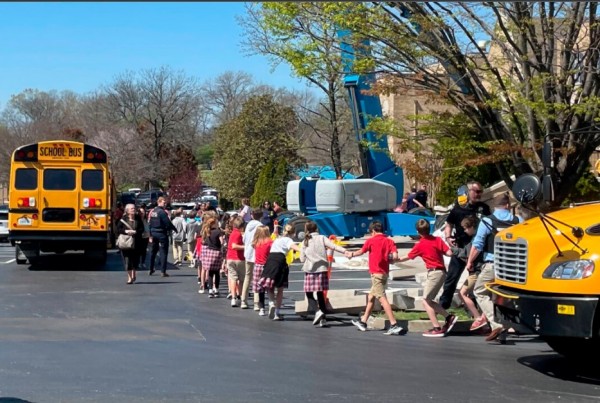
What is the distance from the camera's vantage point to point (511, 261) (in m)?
9.42

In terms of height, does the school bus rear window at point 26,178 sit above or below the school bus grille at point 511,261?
above

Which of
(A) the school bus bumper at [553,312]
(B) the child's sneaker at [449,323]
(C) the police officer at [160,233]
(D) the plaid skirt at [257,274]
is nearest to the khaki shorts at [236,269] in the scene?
(D) the plaid skirt at [257,274]

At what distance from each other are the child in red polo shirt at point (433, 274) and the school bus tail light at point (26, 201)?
488 inches

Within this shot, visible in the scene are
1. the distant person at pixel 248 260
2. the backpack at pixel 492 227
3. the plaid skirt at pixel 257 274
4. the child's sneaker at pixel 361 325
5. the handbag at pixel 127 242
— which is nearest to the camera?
the backpack at pixel 492 227

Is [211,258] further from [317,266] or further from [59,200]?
[59,200]

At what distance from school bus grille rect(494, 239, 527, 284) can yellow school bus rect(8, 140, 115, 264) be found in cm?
1395

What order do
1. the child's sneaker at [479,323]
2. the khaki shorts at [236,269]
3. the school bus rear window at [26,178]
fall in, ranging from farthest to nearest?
1. the school bus rear window at [26,178]
2. the khaki shorts at [236,269]
3. the child's sneaker at [479,323]

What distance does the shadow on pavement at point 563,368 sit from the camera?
9250 millimetres

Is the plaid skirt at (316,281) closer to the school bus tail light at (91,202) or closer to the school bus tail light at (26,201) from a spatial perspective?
the school bus tail light at (91,202)

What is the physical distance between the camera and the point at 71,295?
54.6 feet

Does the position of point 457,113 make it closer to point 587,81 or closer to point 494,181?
point 587,81

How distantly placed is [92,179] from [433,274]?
12350 millimetres

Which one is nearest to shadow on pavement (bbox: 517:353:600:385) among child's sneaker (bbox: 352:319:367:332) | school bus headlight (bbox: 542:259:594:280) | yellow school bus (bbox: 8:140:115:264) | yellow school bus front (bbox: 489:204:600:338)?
yellow school bus front (bbox: 489:204:600:338)

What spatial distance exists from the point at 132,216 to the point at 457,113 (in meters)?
8.18
